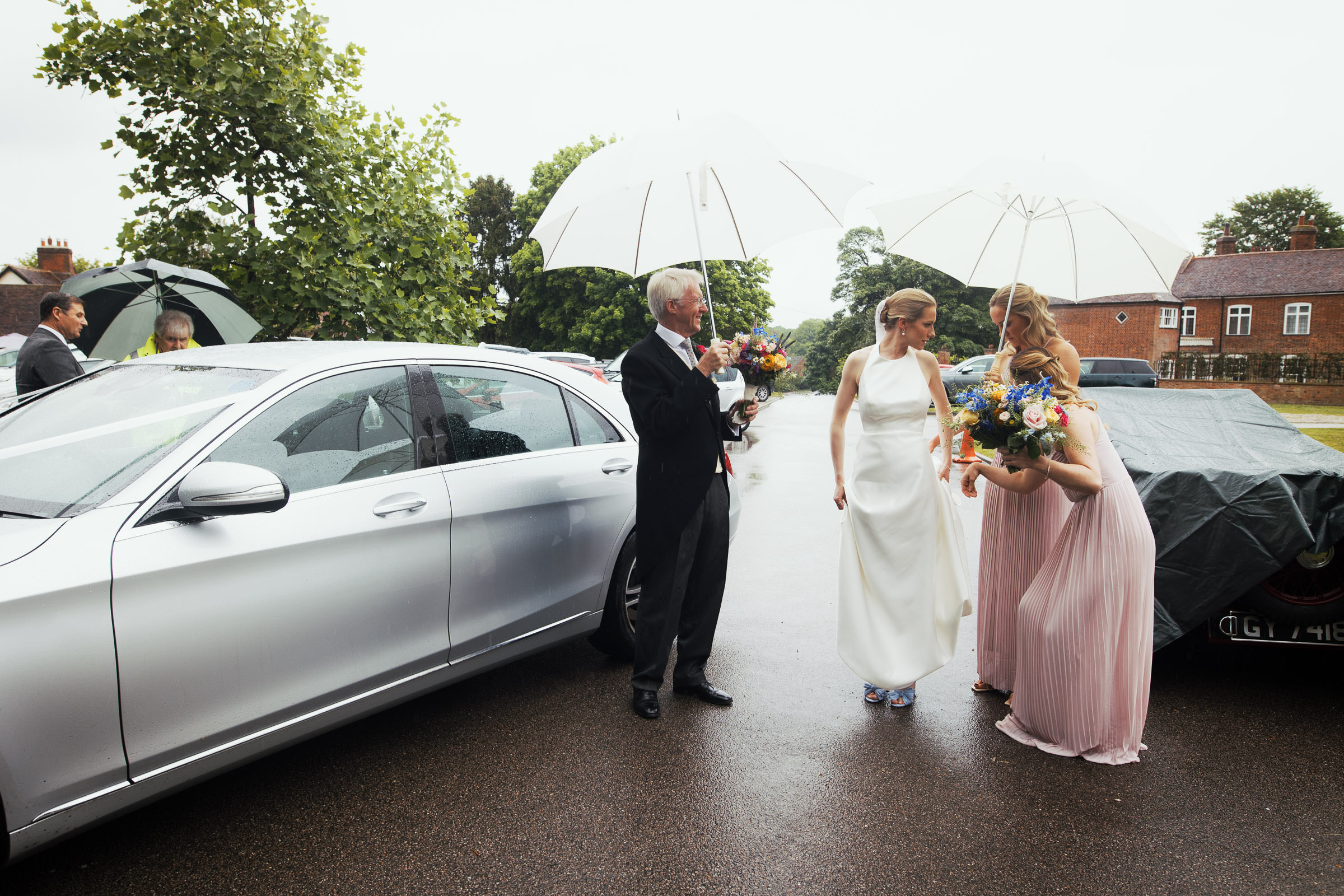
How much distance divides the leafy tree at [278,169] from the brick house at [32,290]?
1743 inches

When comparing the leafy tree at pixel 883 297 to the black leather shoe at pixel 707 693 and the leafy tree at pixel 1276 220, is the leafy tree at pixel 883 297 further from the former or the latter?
the black leather shoe at pixel 707 693

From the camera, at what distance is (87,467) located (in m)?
2.71

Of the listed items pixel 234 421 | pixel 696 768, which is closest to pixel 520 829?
pixel 696 768

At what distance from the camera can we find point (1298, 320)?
4400 cm

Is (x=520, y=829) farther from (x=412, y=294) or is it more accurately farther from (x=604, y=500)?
(x=412, y=294)

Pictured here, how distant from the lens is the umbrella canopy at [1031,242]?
5.02 m

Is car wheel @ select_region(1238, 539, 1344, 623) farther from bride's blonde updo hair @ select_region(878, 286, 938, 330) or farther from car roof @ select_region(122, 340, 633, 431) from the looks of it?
car roof @ select_region(122, 340, 633, 431)

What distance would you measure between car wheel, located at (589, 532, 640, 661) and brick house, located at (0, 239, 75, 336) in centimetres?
4845

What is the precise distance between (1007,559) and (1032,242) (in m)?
2.29

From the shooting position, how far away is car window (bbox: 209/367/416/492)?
2941mm

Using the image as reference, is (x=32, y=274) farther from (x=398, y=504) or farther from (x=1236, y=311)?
(x=1236, y=311)

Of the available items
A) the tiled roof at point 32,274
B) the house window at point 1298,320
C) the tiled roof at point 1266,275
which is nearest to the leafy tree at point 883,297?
the tiled roof at point 1266,275

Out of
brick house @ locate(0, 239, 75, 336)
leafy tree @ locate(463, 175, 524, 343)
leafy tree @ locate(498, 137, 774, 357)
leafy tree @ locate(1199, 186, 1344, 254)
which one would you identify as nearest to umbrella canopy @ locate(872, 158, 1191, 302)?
leafy tree @ locate(498, 137, 774, 357)

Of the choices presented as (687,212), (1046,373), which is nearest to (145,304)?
(687,212)
